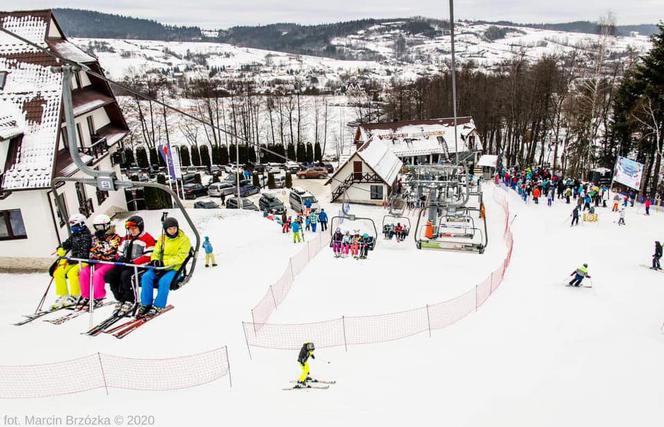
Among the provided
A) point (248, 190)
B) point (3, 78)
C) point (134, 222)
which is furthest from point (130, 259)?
point (248, 190)

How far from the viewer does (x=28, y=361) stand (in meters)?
9.89

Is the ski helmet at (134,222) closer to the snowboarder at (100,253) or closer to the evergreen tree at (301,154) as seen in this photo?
the snowboarder at (100,253)

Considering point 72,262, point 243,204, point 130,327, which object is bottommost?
point 243,204

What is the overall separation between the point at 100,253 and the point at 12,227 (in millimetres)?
13193

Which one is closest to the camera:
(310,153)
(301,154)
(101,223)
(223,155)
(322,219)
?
(101,223)

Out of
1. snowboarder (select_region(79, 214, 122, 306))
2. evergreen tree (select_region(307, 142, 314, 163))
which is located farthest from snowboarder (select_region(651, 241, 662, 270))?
evergreen tree (select_region(307, 142, 314, 163))

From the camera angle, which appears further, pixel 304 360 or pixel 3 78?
pixel 3 78

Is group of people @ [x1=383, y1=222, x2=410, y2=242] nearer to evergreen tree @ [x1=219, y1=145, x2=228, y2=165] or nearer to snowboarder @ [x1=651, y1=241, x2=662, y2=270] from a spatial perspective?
snowboarder @ [x1=651, y1=241, x2=662, y2=270]

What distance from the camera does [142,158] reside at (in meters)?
53.5

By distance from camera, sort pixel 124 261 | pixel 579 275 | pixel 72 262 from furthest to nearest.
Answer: pixel 579 275 → pixel 72 262 → pixel 124 261

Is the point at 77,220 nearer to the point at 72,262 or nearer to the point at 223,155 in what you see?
the point at 72,262

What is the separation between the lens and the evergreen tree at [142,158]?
53.2 metres

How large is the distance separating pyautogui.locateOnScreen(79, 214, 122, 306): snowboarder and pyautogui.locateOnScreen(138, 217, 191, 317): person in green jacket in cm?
90

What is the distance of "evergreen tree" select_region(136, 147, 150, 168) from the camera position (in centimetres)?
5316
